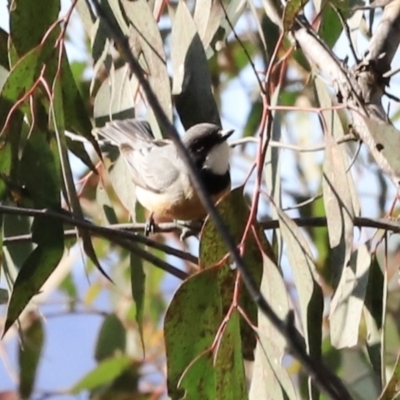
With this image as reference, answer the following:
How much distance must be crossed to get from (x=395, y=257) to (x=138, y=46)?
929mm

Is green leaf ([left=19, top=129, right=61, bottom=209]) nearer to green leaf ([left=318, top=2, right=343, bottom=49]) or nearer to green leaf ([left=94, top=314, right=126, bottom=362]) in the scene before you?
green leaf ([left=318, top=2, right=343, bottom=49])

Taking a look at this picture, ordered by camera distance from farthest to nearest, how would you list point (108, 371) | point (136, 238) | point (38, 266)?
point (108, 371) → point (38, 266) → point (136, 238)

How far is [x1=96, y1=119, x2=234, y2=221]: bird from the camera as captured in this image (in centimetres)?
195

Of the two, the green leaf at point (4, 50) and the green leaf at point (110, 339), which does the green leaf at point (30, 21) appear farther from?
the green leaf at point (110, 339)

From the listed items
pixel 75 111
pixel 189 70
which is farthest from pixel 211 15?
pixel 75 111

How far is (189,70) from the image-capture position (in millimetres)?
1551

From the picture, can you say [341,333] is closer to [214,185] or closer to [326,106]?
[326,106]

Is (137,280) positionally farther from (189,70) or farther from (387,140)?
(387,140)

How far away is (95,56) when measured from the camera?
5.57 ft

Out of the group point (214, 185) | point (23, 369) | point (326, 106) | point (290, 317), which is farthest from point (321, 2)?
point (23, 369)

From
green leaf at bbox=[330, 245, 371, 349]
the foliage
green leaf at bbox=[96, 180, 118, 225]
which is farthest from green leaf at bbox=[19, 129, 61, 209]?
green leaf at bbox=[330, 245, 371, 349]

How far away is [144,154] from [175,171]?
4.4 inches

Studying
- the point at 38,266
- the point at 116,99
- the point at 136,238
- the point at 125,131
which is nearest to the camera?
the point at 136,238

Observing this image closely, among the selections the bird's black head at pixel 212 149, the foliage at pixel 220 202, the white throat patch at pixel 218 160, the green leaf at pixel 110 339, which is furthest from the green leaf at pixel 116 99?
A: the green leaf at pixel 110 339
